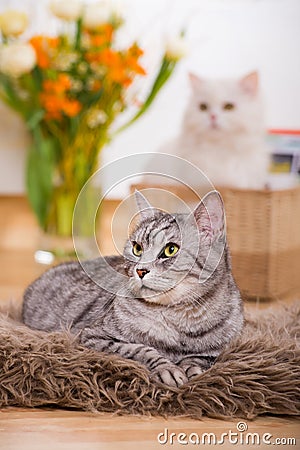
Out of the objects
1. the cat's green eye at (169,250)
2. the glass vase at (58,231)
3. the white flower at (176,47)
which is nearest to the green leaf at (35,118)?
the glass vase at (58,231)

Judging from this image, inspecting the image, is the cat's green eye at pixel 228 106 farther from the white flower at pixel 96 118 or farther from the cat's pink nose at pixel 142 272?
the cat's pink nose at pixel 142 272

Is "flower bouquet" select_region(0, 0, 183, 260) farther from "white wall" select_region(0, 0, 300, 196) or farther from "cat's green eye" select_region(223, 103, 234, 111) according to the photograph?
"white wall" select_region(0, 0, 300, 196)

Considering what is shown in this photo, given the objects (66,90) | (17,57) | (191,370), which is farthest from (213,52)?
(191,370)

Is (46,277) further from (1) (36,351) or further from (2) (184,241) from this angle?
(2) (184,241)

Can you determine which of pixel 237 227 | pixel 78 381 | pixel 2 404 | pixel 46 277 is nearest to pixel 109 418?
pixel 78 381

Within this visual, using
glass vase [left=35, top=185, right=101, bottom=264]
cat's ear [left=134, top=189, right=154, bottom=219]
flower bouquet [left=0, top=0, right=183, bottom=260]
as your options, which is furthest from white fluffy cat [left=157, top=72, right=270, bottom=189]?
cat's ear [left=134, top=189, right=154, bottom=219]

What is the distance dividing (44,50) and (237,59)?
974 millimetres

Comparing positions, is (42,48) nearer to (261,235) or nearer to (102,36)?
(102,36)

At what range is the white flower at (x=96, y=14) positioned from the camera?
97.9 inches

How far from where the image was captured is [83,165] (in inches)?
105

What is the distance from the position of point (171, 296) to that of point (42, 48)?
1.49 metres

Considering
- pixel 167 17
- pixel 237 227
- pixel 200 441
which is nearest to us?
pixel 200 441

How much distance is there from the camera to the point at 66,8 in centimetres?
249

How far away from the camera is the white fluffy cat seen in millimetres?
2525
